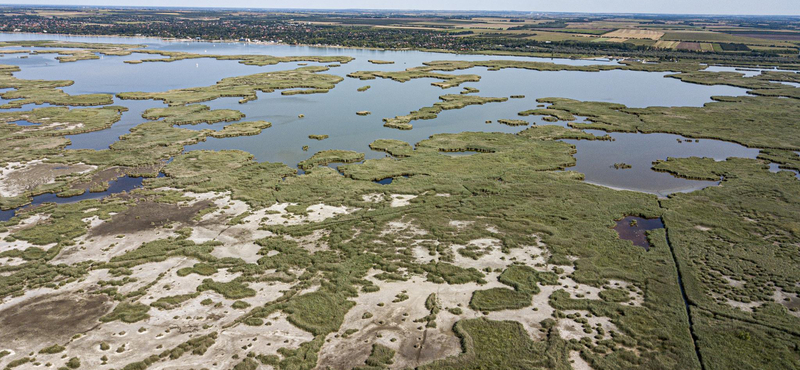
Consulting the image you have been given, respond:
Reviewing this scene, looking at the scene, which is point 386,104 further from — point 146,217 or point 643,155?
point 146,217

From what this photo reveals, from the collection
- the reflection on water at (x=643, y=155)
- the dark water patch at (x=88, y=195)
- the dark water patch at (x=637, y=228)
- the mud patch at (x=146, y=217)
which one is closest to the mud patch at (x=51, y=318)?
the mud patch at (x=146, y=217)

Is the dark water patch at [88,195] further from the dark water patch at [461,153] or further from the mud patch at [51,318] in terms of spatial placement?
the dark water patch at [461,153]

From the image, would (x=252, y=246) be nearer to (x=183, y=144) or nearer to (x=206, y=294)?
(x=206, y=294)

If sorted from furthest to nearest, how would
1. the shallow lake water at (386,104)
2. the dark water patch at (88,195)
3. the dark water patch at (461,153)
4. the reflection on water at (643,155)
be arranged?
1. the shallow lake water at (386,104)
2. the dark water patch at (461,153)
3. the reflection on water at (643,155)
4. the dark water patch at (88,195)

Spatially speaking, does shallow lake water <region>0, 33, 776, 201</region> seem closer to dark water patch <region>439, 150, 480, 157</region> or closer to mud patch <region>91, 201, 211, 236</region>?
dark water patch <region>439, 150, 480, 157</region>

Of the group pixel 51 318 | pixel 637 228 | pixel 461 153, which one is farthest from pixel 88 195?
pixel 637 228

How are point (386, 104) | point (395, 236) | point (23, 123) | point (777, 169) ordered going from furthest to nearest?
1. point (386, 104)
2. point (23, 123)
3. point (777, 169)
4. point (395, 236)

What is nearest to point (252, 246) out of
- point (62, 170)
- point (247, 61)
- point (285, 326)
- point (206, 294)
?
point (206, 294)
